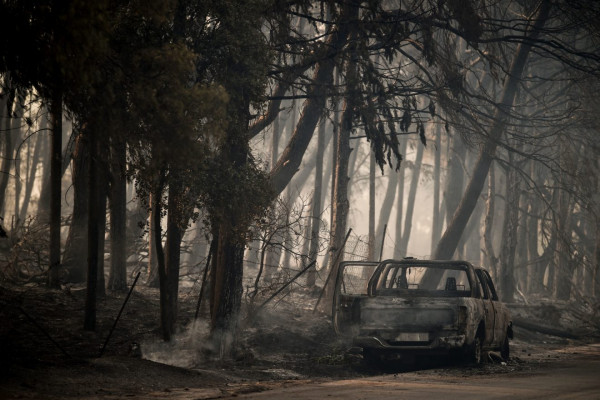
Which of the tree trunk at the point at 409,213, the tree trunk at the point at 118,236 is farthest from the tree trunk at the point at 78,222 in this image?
the tree trunk at the point at 409,213

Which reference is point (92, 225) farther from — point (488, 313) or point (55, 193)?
point (488, 313)

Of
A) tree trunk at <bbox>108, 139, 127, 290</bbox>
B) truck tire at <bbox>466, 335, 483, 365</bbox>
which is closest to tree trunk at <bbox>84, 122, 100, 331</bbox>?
tree trunk at <bbox>108, 139, 127, 290</bbox>

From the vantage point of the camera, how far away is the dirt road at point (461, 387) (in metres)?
7.70

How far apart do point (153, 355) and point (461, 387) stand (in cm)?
498

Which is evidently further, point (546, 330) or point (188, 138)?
point (546, 330)

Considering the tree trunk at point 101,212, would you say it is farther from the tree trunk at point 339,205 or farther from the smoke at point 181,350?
the tree trunk at point 339,205

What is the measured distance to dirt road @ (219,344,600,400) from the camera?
7.70 meters

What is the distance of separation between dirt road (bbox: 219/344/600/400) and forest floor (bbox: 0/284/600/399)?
57 cm

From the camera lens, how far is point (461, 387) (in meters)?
8.51

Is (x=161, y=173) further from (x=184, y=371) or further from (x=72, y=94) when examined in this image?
(x=184, y=371)

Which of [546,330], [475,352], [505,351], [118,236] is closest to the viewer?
[475,352]

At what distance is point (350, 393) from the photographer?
7.98 metres

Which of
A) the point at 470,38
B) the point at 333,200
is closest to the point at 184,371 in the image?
the point at 470,38

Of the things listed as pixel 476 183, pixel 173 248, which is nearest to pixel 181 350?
pixel 173 248
